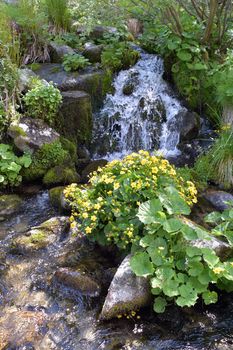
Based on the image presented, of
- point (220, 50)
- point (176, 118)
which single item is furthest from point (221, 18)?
point (176, 118)

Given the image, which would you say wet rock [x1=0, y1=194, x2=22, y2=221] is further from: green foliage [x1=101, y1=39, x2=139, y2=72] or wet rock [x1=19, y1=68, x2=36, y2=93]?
green foliage [x1=101, y1=39, x2=139, y2=72]

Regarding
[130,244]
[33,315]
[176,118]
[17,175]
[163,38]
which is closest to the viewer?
[33,315]

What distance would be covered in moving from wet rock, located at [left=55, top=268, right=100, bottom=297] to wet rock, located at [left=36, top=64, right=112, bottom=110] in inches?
155

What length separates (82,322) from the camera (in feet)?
10.9

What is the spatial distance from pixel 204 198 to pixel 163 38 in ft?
12.5

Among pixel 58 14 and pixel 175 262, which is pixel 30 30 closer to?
pixel 58 14

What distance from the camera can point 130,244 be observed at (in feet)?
12.3

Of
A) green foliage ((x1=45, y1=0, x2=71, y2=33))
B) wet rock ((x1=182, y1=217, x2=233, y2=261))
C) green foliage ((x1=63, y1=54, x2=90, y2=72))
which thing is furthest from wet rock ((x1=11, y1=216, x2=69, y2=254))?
green foliage ((x1=45, y1=0, x2=71, y2=33))

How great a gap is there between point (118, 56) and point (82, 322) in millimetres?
5391

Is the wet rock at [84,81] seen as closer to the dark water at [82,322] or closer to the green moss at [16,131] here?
the green moss at [16,131]

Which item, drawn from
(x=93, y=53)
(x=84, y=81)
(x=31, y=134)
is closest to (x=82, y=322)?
(x=31, y=134)

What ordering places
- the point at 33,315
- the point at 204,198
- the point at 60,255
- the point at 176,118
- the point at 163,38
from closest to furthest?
the point at 33,315, the point at 60,255, the point at 204,198, the point at 176,118, the point at 163,38

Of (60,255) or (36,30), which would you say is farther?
(36,30)

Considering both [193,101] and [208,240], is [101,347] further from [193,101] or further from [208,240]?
Result: [193,101]
